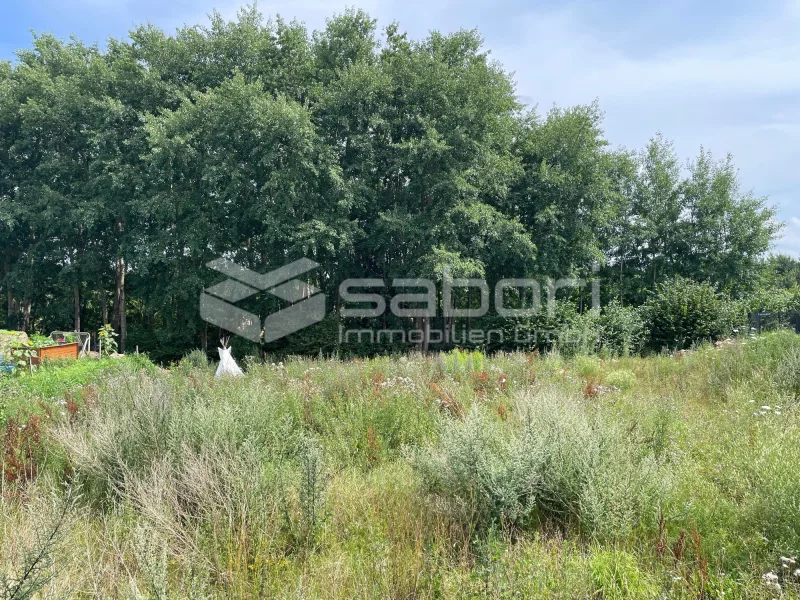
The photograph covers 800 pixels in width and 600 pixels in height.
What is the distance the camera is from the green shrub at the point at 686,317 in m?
13.5

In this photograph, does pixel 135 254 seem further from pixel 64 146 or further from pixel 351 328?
pixel 351 328

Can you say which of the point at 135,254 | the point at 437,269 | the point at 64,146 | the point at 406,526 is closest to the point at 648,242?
the point at 437,269

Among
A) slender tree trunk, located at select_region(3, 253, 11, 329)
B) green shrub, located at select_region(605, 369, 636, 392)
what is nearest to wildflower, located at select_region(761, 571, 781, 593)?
green shrub, located at select_region(605, 369, 636, 392)

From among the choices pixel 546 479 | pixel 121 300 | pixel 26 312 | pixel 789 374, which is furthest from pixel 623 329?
pixel 26 312

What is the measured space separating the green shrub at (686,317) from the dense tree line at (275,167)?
136 inches

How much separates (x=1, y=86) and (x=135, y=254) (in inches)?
332

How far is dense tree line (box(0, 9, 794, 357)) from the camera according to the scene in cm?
1470

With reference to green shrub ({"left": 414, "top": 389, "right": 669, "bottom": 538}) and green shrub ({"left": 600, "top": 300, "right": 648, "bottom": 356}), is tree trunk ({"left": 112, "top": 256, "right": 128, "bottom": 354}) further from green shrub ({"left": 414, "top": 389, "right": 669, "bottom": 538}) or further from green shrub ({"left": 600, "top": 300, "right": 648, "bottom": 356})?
green shrub ({"left": 414, "top": 389, "right": 669, "bottom": 538})

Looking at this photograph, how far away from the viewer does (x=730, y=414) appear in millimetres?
5164

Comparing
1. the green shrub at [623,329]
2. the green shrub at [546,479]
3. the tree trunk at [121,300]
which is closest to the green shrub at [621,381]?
the green shrub at [546,479]

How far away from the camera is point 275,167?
14.8 meters

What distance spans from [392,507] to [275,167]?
13237 millimetres

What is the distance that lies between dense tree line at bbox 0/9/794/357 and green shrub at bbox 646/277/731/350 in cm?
345

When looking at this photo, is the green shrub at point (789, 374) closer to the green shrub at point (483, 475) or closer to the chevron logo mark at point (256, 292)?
the green shrub at point (483, 475)
